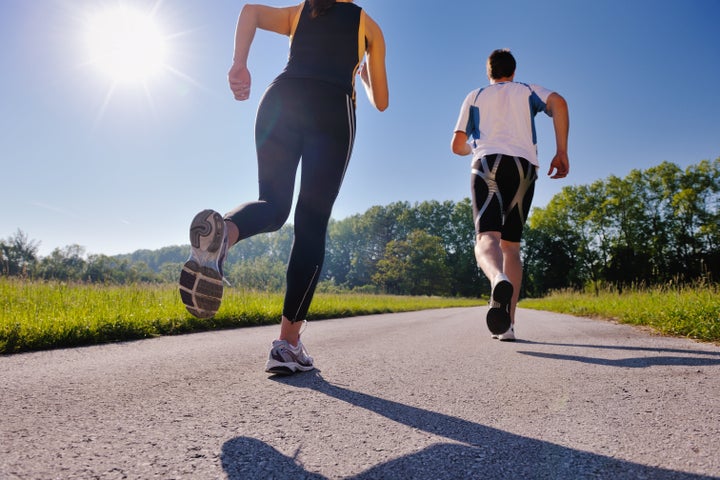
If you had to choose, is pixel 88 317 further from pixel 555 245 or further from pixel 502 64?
pixel 555 245

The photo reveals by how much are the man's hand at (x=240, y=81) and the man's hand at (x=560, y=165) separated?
2.87 meters

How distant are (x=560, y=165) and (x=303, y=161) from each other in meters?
2.67

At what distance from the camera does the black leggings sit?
7.15 ft

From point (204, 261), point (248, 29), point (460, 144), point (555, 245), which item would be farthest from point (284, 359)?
point (555, 245)

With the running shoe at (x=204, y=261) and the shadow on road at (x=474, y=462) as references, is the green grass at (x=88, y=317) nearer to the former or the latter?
the running shoe at (x=204, y=261)

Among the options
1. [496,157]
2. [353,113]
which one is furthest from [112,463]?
[496,157]

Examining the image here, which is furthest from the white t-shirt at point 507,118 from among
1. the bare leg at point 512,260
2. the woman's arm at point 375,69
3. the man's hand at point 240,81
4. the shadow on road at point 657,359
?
the man's hand at point 240,81

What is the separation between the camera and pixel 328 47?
230 centimetres

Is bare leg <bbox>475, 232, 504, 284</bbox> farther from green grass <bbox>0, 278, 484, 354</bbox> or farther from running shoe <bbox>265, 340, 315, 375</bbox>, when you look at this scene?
green grass <bbox>0, 278, 484, 354</bbox>

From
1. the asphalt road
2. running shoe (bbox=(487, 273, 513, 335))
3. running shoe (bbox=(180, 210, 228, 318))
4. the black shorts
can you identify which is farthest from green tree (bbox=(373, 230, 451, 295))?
running shoe (bbox=(180, 210, 228, 318))

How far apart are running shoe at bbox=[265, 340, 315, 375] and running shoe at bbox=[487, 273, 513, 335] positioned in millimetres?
1230

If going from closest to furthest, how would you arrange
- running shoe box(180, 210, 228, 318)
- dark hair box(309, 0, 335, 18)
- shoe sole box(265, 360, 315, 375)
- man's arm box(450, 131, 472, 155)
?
running shoe box(180, 210, 228, 318)
shoe sole box(265, 360, 315, 375)
dark hair box(309, 0, 335, 18)
man's arm box(450, 131, 472, 155)

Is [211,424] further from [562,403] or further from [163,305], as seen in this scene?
[163,305]

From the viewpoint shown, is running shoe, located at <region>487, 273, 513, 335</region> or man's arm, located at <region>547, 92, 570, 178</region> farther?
man's arm, located at <region>547, 92, 570, 178</region>
